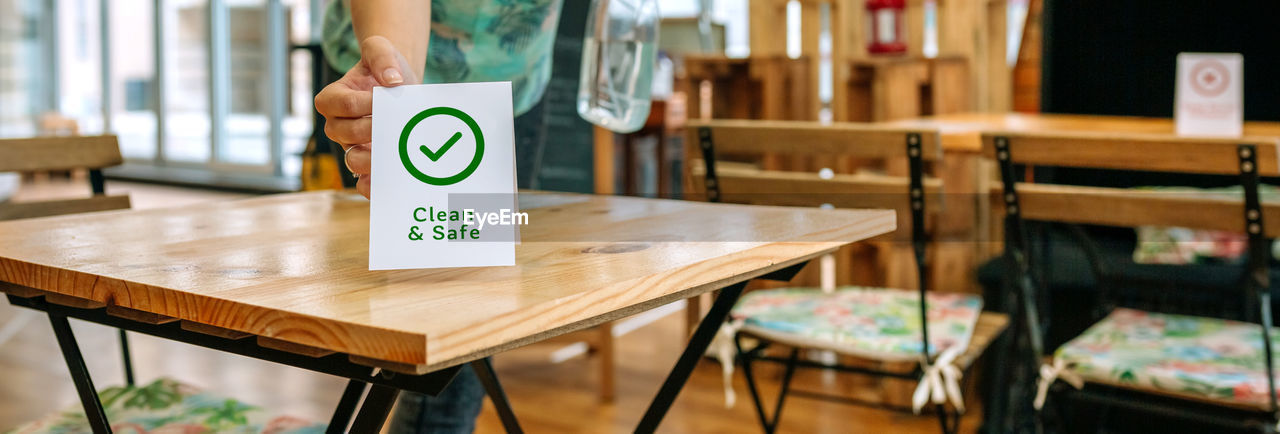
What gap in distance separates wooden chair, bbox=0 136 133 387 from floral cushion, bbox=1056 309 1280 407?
1441mm

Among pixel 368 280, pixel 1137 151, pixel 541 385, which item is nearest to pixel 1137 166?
pixel 1137 151

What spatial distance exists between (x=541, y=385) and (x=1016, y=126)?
4.45 feet

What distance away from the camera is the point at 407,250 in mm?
767

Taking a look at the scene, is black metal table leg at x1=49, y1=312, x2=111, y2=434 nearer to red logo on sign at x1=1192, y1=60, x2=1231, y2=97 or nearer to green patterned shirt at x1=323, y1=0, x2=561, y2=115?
green patterned shirt at x1=323, y1=0, x2=561, y2=115

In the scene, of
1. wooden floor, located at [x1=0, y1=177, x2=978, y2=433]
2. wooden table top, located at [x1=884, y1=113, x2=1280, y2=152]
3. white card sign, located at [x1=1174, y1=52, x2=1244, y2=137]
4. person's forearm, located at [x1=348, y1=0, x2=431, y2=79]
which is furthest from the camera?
wooden floor, located at [x1=0, y1=177, x2=978, y2=433]

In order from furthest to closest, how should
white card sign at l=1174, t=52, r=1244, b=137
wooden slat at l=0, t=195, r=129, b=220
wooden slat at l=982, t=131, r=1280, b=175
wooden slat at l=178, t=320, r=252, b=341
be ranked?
white card sign at l=1174, t=52, r=1244, b=137, wooden slat at l=982, t=131, r=1280, b=175, wooden slat at l=0, t=195, r=129, b=220, wooden slat at l=178, t=320, r=252, b=341

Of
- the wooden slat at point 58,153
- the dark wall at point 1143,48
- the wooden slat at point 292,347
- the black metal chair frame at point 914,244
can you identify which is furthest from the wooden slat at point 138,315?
the dark wall at point 1143,48

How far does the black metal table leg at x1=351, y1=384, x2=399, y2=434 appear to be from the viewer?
2.36 ft

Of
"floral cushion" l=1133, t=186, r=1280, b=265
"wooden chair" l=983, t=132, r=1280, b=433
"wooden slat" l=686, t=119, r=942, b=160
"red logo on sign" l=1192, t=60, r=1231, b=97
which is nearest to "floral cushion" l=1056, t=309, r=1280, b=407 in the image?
"wooden chair" l=983, t=132, r=1280, b=433

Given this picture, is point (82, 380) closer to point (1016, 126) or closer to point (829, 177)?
point (829, 177)

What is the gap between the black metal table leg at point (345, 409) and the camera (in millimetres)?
949

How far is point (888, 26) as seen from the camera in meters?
2.98

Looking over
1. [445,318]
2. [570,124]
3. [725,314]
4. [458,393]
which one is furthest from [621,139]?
[445,318]

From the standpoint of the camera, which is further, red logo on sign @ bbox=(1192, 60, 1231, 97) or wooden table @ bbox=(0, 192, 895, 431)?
red logo on sign @ bbox=(1192, 60, 1231, 97)
